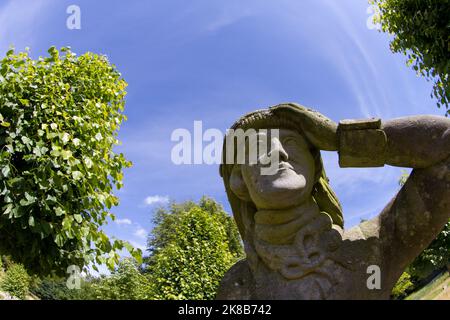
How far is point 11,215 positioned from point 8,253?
1.28 meters

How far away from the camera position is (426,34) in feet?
27.0

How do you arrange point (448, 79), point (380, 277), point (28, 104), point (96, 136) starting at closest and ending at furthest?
1. point (380, 277)
2. point (28, 104)
3. point (96, 136)
4. point (448, 79)

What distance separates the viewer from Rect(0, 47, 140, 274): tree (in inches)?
200

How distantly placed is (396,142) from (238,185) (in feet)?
3.60


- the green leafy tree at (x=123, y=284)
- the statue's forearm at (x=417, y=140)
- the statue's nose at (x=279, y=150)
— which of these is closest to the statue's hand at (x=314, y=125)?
the statue's nose at (x=279, y=150)

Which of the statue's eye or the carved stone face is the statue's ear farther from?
the statue's eye

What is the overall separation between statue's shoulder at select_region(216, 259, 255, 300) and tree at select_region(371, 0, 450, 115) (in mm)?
6695

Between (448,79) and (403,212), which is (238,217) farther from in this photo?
→ (448,79)

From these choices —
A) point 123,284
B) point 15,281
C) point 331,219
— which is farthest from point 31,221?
point 15,281

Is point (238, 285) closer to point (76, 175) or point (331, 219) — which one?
point (331, 219)

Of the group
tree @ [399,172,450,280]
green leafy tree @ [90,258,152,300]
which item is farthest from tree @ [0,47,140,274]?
tree @ [399,172,450,280]

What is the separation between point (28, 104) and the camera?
5707mm
